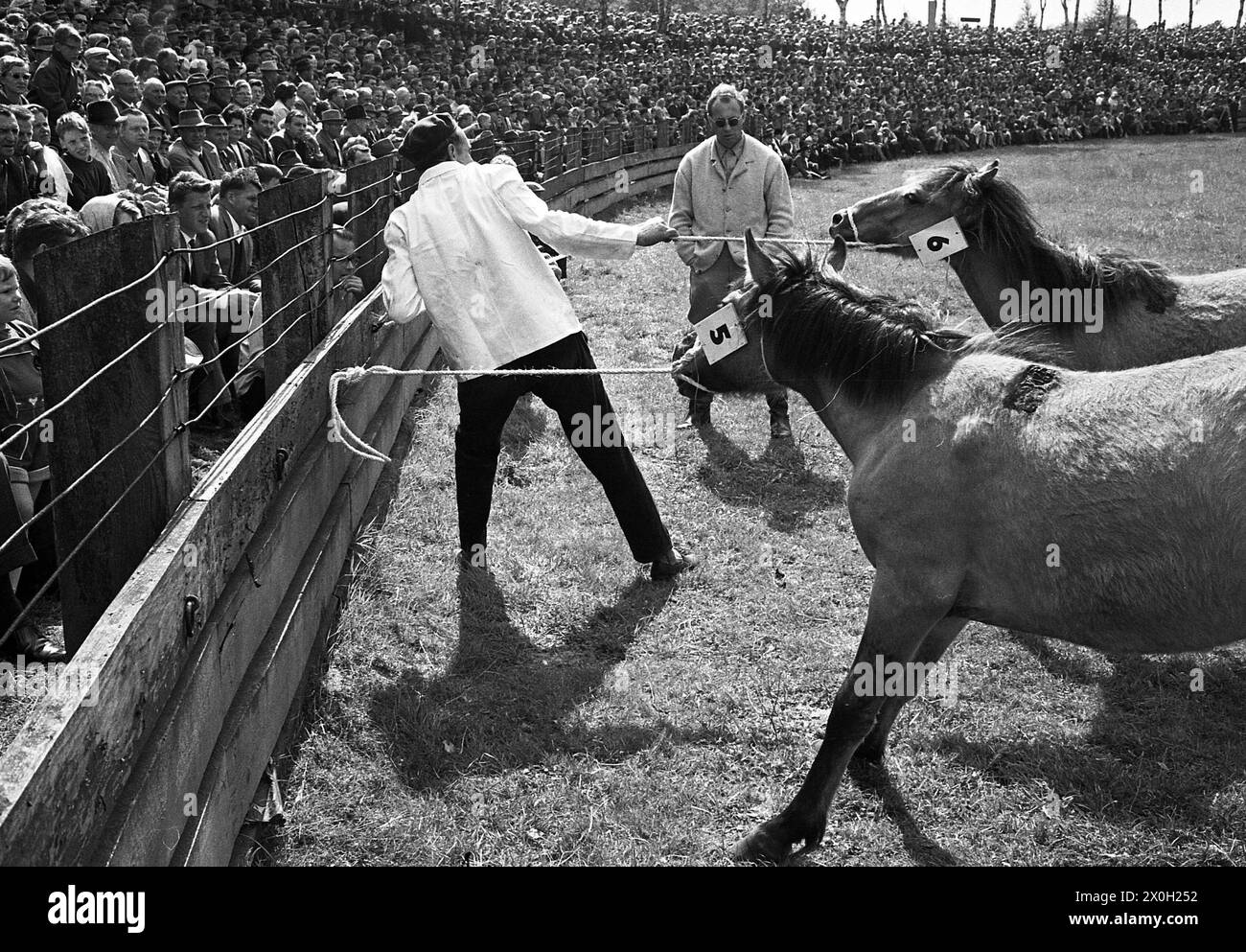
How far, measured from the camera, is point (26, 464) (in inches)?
186

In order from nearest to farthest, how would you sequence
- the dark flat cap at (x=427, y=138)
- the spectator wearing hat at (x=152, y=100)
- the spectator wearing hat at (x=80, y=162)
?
the dark flat cap at (x=427, y=138), the spectator wearing hat at (x=80, y=162), the spectator wearing hat at (x=152, y=100)

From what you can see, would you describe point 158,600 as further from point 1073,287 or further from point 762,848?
point 1073,287

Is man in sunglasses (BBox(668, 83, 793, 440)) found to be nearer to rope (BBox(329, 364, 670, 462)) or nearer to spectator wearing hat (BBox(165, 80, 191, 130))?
rope (BBox(329, 364, 670, 462))

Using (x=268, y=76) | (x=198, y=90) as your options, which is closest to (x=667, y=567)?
(x=198, y=90)

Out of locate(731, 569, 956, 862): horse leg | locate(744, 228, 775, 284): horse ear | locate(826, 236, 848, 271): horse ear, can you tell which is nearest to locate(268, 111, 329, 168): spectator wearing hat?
locate(826, 236, 848, 271): horse ear

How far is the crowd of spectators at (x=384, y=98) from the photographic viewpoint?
6465mm

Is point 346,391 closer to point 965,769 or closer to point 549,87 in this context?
point 965,769

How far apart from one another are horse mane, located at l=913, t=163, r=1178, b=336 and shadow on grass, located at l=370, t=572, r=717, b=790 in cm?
259

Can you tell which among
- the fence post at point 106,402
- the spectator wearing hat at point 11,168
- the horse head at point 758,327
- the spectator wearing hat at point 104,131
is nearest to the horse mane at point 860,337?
the horse head at point 758,327

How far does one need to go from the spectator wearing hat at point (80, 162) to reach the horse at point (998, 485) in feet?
18.2

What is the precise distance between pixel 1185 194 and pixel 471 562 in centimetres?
2113

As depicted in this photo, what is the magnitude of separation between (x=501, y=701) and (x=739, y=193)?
15.1 feet

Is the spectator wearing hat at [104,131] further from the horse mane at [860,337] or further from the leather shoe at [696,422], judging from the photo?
the horse mane at [860,337]

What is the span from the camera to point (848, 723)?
12.9 ft
